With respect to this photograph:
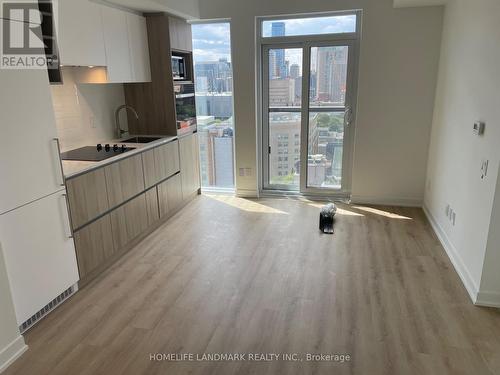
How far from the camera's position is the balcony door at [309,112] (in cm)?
467

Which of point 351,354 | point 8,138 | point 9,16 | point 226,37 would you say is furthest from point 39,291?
point 226,37

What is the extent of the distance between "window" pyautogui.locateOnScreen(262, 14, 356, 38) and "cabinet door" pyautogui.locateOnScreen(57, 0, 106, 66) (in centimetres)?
216

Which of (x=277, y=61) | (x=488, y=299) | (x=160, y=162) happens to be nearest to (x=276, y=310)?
(x=488, y=299)

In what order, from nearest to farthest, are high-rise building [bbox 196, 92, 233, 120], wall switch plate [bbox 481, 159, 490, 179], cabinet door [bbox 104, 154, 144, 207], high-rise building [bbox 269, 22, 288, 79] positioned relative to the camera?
wall switch plate [bbox 481, 159, 490, 179] < cabinet door [bbox 104, 154, 144, 207] < high-rise building [bbox 269, 22, 288, 79] < high-rise building [bbox 196, 92, 233, 120]

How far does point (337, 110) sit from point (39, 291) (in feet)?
12.5

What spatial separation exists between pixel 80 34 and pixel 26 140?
1.31m

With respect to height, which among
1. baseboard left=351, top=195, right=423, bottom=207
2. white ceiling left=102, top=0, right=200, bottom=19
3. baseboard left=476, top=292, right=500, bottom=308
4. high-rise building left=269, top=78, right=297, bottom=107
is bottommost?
baseboard left=476, top=292, right=500, bottom=308

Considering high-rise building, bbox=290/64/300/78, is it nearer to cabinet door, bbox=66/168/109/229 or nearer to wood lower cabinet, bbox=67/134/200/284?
wood lower cabinet, bbox=67/134/200/284

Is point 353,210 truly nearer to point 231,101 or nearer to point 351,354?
point 231,101

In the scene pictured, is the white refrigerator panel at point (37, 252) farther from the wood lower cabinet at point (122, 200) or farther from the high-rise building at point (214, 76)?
the high-rise building at point (214, 76)

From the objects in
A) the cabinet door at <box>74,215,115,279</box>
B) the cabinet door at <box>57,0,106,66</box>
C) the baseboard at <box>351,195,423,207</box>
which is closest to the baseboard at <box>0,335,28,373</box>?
the cabinet door at <box>74,215,115,279</box>

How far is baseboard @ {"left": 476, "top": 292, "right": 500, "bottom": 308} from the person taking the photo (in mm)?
2629

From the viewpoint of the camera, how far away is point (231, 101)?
201 inches

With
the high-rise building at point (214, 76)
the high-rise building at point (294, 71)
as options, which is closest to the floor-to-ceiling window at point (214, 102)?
the high-rise building at point (214, 76)
